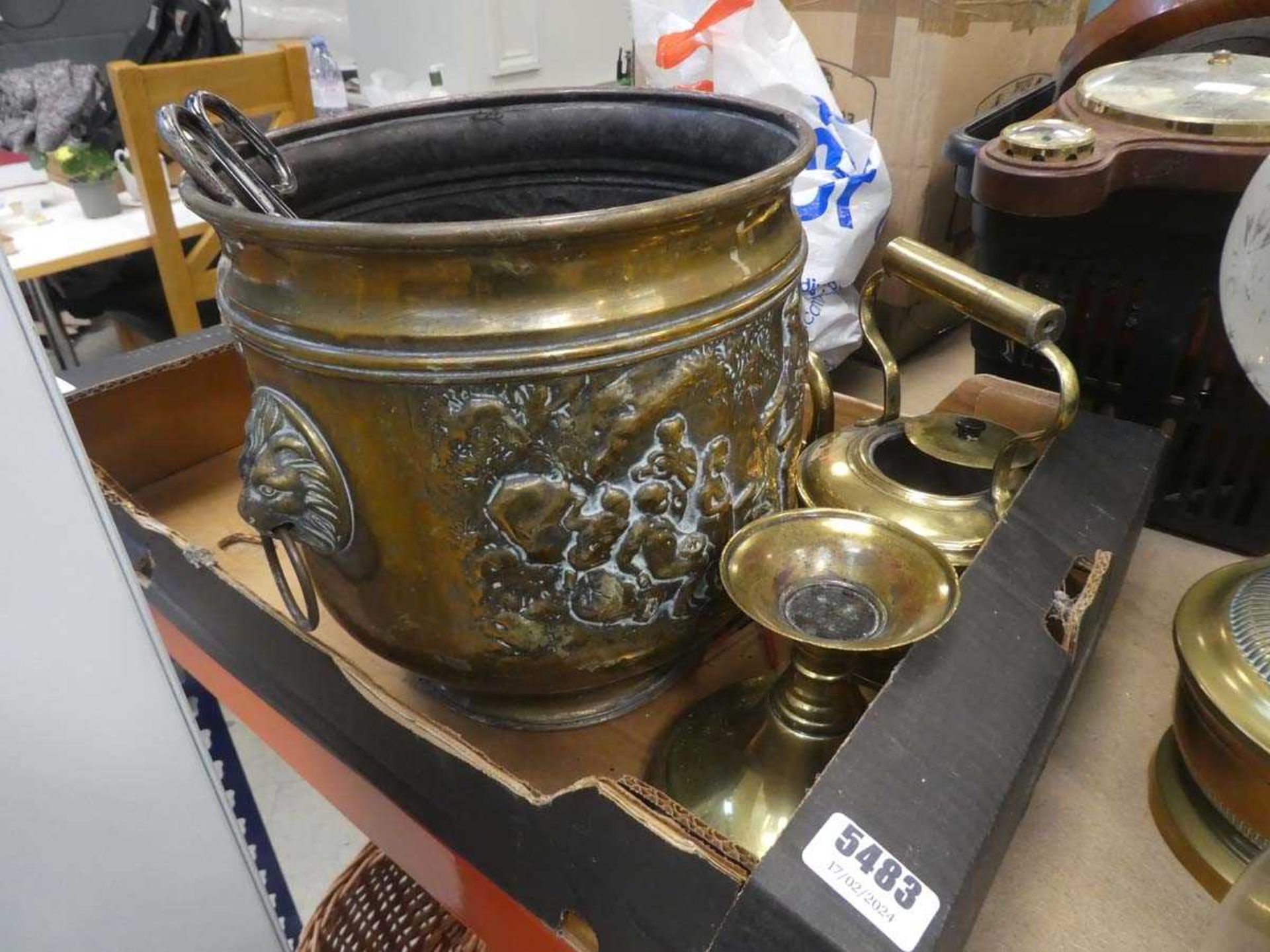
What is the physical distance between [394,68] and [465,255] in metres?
2.30

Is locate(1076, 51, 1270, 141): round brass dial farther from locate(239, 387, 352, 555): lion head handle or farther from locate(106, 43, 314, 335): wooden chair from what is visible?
locate(106, 43, 314, 335): wooden chair

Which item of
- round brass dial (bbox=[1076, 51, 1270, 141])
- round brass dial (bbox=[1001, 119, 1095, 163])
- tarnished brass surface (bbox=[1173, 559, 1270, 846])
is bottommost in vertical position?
tarnished brass surface (bbox=[1173, 559, 1270, 846])

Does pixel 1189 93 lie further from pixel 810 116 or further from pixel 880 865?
pixel 880 865

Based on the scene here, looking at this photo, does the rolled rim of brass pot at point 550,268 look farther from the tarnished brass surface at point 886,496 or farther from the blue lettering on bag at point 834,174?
the blue lettering on bag at point 834,174

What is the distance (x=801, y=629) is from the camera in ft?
1.46

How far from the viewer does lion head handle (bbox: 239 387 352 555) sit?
412 millimetres

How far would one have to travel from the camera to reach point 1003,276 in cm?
71

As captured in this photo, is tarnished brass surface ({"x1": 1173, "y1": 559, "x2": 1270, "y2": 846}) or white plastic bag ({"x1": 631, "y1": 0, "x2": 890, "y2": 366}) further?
white plastic bag ({"x1": 631, "y1": 0, "x2": 890, "y2": 366})

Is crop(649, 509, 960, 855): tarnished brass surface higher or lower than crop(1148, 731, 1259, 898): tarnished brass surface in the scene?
higher

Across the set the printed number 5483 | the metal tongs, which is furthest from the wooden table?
the printed number 5483

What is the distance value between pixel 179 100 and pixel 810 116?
1.02 meters

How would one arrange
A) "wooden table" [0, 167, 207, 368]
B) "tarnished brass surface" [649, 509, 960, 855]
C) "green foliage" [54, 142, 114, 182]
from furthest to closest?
"green foliage" [54, 142, 114, 182] < "wooden table" [0, 167, 207, 368] < "tarnished brass surface" [649, 509, 960, 855]

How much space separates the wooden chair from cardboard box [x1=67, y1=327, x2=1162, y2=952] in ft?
2.97

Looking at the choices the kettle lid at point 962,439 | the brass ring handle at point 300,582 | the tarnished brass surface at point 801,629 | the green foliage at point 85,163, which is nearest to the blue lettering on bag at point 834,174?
the kettle lid at point 962,439
